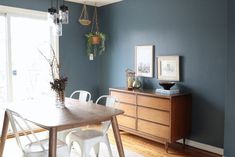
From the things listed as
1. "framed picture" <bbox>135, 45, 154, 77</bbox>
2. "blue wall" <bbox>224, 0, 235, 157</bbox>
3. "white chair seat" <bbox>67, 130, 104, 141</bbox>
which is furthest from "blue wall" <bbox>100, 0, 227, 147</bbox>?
"white chair seat" <bbox>67, 130, 104, 141</bbox>

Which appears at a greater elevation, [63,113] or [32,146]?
[63,113]

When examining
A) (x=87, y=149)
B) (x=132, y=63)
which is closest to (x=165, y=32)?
(x=132, y=63)

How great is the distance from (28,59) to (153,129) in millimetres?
2612

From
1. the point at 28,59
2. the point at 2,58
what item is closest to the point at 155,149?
the point at 28,59

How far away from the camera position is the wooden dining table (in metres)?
2.15

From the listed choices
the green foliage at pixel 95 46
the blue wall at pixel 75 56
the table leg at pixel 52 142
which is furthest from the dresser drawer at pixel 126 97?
the table leg at pixel 52 142

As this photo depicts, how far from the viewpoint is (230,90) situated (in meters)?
2.88

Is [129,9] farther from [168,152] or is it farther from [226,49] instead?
[168,152]

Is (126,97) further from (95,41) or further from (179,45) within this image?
(95,41)

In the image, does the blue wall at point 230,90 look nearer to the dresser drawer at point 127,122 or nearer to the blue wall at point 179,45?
the blue wall at point 179,45

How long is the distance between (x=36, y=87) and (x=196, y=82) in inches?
116

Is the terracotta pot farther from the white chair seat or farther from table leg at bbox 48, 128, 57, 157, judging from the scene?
table leg at bbox 48, 128, 57, 157

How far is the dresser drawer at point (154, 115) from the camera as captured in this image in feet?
11.1

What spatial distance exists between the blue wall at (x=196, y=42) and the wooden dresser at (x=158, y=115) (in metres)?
0.22
